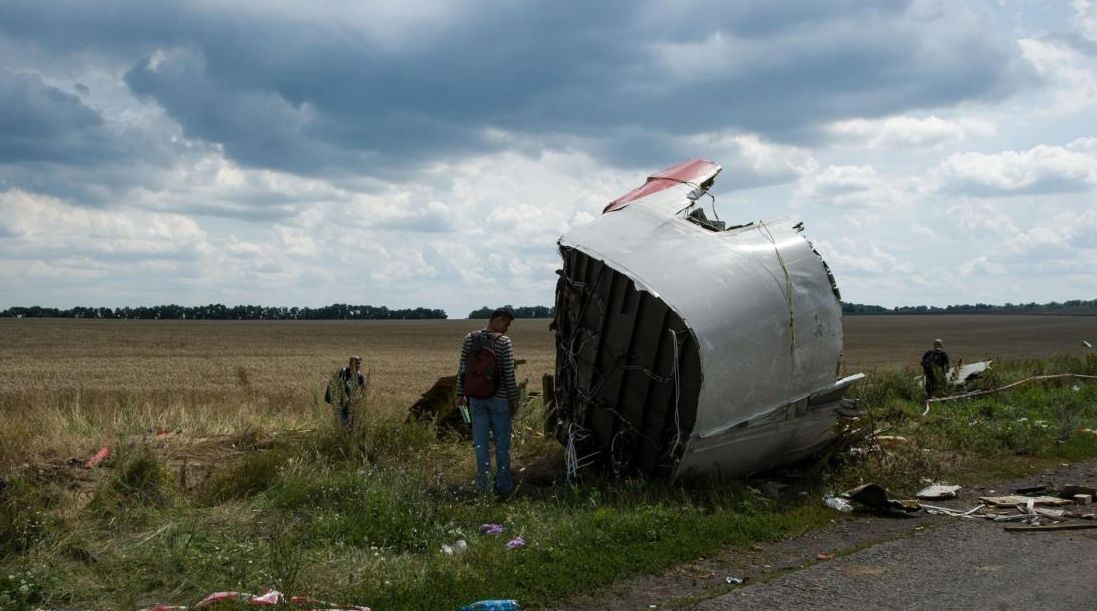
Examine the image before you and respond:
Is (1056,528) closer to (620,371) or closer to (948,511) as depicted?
(948,511)

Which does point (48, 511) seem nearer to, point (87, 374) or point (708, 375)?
point (708, 375)

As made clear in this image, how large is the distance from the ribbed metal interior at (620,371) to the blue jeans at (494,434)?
0.99 m

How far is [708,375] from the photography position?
7.79 metres

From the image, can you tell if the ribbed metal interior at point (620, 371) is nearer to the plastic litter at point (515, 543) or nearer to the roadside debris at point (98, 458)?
the plastic litter at point (515, 543)

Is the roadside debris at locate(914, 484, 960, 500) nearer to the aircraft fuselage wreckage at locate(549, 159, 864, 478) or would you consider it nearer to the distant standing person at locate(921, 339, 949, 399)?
the aircraft fuselage wreckage at locate(549, 159, 864, 478)

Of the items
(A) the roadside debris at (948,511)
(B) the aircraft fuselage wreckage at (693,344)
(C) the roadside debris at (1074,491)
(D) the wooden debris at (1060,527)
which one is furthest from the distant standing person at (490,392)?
(C) the roadside debris at (1074,491)

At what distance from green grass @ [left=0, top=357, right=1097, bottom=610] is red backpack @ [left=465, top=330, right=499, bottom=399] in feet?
2.95

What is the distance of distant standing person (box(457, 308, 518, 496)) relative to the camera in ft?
27.3

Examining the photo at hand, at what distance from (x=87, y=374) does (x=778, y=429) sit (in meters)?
25.8

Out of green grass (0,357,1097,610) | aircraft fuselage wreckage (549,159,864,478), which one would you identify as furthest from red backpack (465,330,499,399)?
aircraft fuselage wreckage (549,159,864,478)

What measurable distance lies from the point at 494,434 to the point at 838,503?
309 centimetres

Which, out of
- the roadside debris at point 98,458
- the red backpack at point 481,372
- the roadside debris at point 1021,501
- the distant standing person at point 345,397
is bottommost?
the roadside debris at point 1021,501

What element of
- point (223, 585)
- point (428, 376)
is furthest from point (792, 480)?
Result: point (428, 376)

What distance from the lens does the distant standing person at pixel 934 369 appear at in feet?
56.1
